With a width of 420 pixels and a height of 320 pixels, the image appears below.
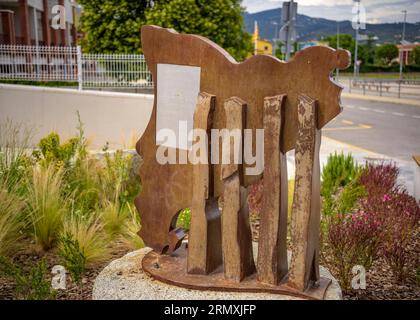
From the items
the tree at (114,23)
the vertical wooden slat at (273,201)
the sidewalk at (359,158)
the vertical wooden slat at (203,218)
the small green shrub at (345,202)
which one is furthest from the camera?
the tree at (114,23)

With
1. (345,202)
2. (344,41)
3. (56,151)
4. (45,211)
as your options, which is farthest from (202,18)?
(344,41)

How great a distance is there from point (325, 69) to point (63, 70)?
33.5 ft

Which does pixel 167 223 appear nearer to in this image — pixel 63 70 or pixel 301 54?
pixel 301 54

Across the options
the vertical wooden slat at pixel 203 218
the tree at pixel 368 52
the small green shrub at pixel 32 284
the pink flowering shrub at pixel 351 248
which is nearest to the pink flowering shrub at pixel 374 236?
the pink flowering shrub at pixel 351 248

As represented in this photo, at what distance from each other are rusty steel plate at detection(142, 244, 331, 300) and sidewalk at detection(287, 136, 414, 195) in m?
3.43

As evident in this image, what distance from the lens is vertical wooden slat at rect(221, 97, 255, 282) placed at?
312cm

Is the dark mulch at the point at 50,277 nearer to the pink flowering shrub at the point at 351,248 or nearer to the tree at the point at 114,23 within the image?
the pink flowering shrub at the point at 351,248

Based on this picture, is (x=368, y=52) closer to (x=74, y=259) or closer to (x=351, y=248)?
(x=351, y=248)

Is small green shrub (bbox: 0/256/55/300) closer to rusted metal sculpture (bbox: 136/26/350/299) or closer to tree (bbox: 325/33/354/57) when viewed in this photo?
rusted metal sculpture (bbox: 136/26/350/299)

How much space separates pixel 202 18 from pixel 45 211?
970cm

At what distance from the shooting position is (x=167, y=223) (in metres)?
3.58

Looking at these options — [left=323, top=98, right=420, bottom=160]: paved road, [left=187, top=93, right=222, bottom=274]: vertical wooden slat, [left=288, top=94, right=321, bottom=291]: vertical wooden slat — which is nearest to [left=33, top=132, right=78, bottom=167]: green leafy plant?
[left=187, top=93, right=222, bottom=274]: vertical wooden slat

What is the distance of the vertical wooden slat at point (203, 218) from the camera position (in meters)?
3.24

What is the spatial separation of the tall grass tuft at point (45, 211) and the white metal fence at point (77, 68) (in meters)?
7.30
